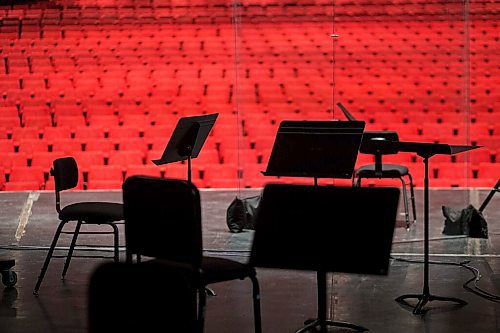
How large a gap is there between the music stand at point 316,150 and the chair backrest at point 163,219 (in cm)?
89

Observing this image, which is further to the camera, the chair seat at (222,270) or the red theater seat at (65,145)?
the red theater seat at (65,145)

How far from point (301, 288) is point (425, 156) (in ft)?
2.92

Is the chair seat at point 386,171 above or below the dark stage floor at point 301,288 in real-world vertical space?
above

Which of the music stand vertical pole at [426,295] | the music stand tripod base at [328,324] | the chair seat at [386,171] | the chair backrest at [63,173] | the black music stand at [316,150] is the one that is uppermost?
the black music stand at [316,150]

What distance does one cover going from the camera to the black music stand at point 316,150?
3.72 metres

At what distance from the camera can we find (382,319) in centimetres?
360

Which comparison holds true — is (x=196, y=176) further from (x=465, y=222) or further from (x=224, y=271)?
(x=224, y=271)

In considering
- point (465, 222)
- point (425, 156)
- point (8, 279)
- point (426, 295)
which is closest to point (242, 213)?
point (465, 222)

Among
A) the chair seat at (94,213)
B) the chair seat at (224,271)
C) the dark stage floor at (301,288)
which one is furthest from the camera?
the chair seat at (94,213)

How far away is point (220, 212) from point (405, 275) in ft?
5.78

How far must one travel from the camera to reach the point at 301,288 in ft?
13.6

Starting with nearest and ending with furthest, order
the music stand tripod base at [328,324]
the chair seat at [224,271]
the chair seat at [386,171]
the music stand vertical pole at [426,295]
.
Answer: the chair seat at [224,271] < the music stand tripod base at [328,324] < the music stand vertical pole at [426,295] < the chair seat at [386,171]

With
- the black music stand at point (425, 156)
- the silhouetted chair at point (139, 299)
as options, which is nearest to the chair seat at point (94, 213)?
the black music stand at point (425, 156)

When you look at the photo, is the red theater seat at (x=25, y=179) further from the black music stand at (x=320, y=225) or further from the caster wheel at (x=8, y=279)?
the black music stand at (x=320, y=225)
